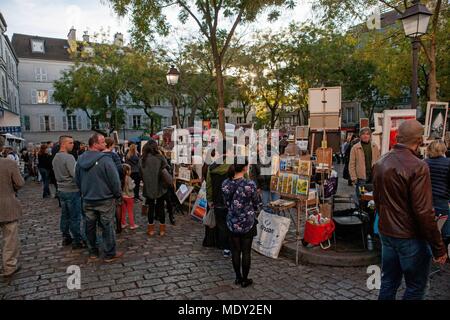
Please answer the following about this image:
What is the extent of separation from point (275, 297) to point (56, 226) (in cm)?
588

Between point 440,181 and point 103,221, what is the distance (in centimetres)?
491

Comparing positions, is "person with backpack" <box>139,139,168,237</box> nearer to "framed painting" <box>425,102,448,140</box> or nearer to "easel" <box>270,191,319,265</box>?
"easel" <box>270,191,319,265</box>

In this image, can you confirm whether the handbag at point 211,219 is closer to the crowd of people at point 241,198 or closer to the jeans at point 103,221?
the crowd of people at point 241,198

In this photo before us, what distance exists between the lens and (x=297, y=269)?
514 cm

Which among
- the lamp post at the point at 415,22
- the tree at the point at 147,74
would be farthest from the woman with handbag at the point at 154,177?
the tree at the point at 147,74

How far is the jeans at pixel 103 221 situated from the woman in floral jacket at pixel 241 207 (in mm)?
2061

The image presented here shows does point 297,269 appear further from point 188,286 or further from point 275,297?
point 188,286

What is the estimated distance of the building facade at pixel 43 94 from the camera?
44750 millimetres

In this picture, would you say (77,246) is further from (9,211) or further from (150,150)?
(150,150)

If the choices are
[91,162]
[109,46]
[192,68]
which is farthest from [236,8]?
[109,46]

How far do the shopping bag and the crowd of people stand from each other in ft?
1.98

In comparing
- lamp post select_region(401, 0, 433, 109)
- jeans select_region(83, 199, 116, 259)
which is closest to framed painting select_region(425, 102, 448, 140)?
lamp post select_region(401, 0, 433, 109)

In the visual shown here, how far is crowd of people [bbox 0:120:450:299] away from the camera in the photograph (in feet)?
9.66

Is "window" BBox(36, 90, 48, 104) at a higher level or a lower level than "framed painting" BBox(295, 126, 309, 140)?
higher
